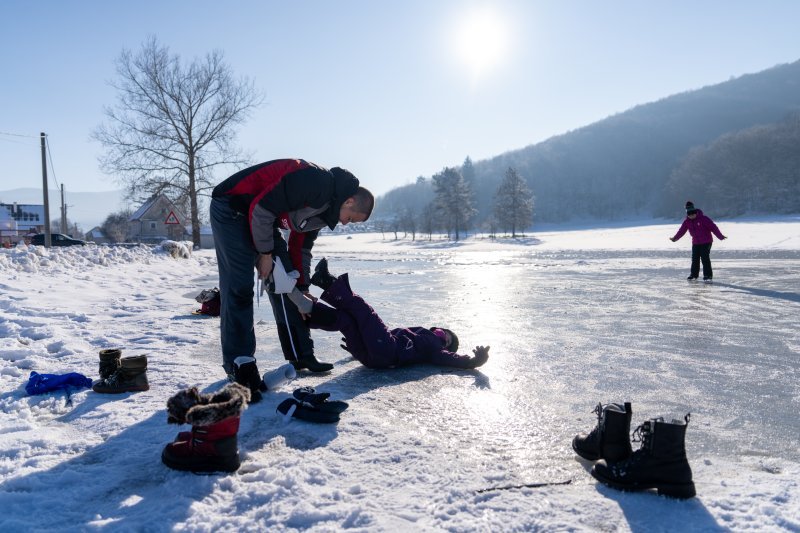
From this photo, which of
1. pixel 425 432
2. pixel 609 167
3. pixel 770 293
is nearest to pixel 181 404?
pixel 425 432

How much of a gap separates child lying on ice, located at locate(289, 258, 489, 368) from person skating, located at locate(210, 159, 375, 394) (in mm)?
428

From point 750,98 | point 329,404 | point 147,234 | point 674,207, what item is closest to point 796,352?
point 329,404

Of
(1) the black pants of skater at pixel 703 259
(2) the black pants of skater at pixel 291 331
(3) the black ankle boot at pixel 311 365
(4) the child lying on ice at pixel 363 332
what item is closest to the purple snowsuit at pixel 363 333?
(4) the child lying on ice at pixel 363 332

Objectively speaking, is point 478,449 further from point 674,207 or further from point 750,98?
point 750,98

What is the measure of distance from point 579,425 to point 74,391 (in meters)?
3.08

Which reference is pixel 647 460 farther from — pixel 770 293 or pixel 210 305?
pixel 770 293

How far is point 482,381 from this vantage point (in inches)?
139

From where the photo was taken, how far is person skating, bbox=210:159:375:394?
308 centimetres

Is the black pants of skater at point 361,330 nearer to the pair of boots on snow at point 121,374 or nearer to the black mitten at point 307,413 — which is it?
the black mitten at point 307,413

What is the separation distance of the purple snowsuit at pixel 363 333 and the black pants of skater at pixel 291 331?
12 centimetres

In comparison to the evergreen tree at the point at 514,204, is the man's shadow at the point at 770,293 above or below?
below

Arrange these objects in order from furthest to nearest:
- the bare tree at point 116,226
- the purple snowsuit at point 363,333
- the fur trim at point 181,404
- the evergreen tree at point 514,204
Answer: the evergreen tree at point 514,204 < the bare tree at point 116,226 < the purple snowsuit at point 363,333 < the fur trim at point 181,404

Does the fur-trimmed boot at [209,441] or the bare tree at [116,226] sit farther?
the bare tree at [116,226]

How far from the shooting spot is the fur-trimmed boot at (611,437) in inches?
83.9
